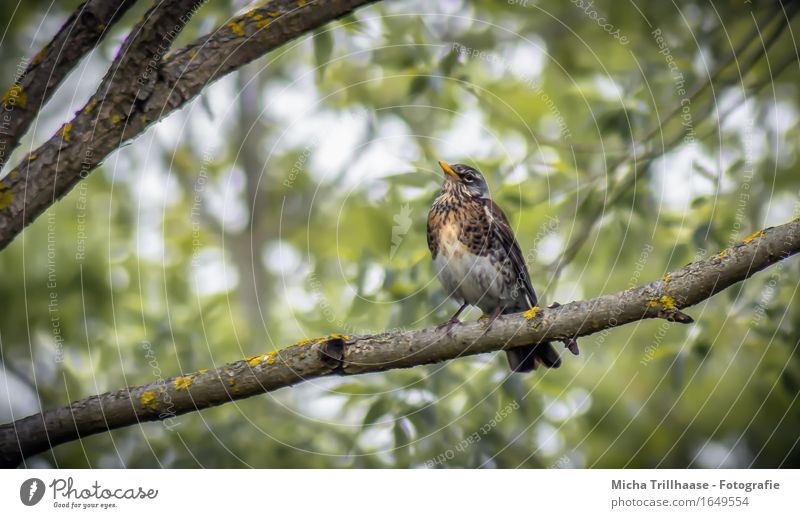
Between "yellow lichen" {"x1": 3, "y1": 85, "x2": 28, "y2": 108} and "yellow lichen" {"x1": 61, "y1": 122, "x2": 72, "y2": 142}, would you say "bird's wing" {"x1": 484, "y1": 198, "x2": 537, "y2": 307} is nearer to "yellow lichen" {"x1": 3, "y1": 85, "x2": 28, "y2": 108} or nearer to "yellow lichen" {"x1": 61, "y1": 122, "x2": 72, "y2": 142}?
"yellow lichen" {"x1": 61, "y1": 122, "x2": 72, "y2": 142}

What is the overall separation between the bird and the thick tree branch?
1.78m

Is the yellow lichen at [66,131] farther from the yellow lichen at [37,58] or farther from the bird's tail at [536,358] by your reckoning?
the bird's tail at [536,358]

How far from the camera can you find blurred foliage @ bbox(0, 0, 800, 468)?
3.86 metres

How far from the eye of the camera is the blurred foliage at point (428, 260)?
3861 millimetres

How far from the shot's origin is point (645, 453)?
4.01 meters

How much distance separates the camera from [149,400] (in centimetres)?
274

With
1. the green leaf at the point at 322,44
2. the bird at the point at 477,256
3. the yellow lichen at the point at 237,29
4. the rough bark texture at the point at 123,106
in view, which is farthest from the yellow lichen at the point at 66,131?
the bird at the point at 477,256

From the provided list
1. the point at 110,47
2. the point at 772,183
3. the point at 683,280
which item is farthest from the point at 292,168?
the point at 683,280

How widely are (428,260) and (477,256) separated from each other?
34 cm

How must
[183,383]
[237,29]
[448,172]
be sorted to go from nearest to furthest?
1. [237,29]
2. [183,383]
3. [448,172]

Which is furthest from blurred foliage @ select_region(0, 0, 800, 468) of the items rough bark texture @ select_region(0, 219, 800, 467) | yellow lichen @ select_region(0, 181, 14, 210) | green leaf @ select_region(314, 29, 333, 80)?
yellow lichen @ select_region(0, 181, 14, 210)

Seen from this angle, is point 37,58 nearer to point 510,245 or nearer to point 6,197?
point 6,197

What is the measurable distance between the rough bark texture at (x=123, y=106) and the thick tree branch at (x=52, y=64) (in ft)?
0.38

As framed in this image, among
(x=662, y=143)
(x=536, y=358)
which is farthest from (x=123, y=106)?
(x=662, y=143)
